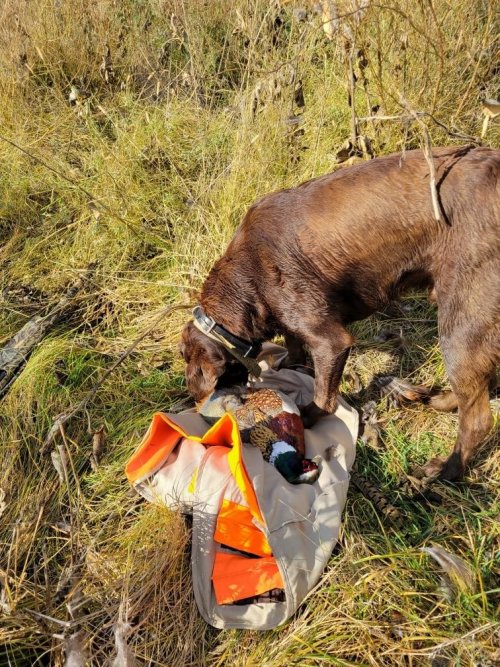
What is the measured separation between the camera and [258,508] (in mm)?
2191

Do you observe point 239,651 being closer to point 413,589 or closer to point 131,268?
point 413,589

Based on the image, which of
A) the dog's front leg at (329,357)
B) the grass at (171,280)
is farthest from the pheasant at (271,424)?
the grass at (171,280)

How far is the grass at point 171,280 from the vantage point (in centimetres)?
203

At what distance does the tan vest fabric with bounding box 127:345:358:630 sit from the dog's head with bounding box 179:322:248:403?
6.6 inches

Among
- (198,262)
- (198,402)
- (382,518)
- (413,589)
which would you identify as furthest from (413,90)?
(413,589)

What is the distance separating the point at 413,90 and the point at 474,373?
2.14 metres

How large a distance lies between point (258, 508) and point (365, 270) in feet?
3.85

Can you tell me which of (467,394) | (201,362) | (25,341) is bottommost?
(467,394)

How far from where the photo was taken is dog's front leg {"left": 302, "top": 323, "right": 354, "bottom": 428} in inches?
103

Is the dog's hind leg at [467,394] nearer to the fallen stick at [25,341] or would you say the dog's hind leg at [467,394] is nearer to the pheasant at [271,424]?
the pheasant at [271,424]

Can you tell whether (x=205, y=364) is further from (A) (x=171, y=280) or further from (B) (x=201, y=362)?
(A) (x=171, y=280)

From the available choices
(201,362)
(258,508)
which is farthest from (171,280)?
(258,508)

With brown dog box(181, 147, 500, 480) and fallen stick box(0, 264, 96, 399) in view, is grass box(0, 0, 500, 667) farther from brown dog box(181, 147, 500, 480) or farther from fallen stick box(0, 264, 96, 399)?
brown dog box(181, 147, 500, 480)

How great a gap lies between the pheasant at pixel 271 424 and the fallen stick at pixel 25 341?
4.28ft
